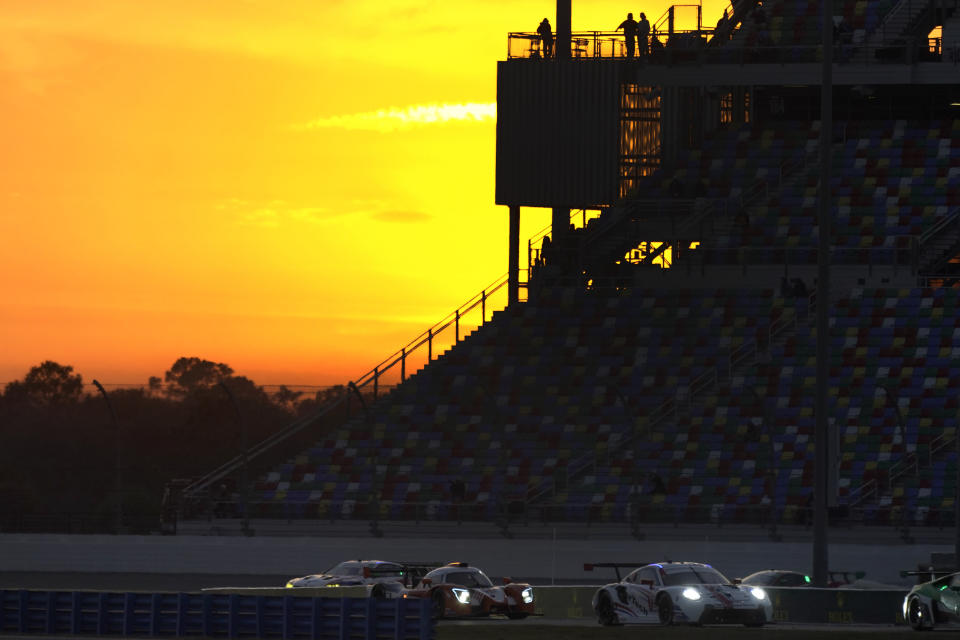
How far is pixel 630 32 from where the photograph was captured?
210 ft

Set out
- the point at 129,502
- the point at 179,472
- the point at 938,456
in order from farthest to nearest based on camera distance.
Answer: the point at 179,472 → the point at 129,502 → the point at 938,456

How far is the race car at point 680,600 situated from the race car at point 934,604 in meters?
2.59

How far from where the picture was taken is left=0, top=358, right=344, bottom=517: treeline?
110188 mm

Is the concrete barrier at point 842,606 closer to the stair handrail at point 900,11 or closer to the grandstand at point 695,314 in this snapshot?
the grandstand at point 695,314

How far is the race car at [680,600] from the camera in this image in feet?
104

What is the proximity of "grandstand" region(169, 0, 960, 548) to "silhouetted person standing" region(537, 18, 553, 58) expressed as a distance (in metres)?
0.32

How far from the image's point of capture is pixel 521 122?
208 feet

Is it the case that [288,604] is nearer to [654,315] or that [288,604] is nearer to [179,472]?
[654,315]

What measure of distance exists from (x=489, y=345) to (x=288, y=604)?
29.6m

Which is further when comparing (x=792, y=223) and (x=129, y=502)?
(x=129, y=502)

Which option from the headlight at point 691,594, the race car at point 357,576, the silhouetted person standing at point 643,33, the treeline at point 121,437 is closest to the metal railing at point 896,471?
the race car at point 357,576

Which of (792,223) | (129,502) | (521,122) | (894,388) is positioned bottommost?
(129,502)

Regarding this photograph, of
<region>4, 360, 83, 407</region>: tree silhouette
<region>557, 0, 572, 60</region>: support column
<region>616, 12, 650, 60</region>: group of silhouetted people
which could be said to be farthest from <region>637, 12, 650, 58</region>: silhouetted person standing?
<region>4, 360, 83, 407</region>: tree silhouette

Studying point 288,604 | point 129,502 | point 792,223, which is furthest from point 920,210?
point 129,502
